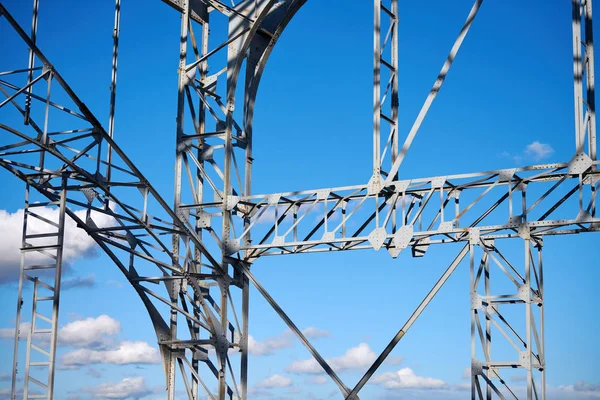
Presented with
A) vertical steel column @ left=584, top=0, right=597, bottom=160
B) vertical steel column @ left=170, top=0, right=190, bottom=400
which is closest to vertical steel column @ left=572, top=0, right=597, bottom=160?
vertical steel column @ left=584, top=0, right=597, bottom=160

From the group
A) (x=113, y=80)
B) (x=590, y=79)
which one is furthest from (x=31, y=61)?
(x=590, y=79)

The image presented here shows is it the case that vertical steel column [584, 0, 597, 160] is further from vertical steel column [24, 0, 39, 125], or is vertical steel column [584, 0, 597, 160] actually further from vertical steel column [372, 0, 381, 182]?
vertical steel column [24, 0, 39, 125]

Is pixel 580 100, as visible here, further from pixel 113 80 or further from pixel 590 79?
pixel 113 80

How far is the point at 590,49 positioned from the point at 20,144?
497 inches

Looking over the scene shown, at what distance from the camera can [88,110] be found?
878 inches

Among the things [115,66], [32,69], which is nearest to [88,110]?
[32,69]

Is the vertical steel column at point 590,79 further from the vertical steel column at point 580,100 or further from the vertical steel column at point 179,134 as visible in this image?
the vertical steel column at point 179,134

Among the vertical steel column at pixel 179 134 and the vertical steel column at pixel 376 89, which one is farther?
the vertical steel column at pixel 179 134

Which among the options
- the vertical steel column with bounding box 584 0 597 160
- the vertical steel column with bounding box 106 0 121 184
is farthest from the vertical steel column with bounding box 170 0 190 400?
the vertical steel column with bounding box 584 0 597 160

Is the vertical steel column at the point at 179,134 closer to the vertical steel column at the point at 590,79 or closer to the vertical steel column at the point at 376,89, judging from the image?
the vertical steel column at the point at 376,89

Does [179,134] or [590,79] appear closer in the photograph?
[590,79]

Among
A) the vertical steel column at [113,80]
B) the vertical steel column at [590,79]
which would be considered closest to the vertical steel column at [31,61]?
the vertical steel column at [113,80]

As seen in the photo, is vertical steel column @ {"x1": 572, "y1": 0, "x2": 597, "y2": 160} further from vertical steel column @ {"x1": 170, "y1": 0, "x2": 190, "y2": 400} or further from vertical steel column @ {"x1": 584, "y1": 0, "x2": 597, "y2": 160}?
vertical steel column @ {"x1": 170, "y1": 0, "x2": 190, "y2": 400}

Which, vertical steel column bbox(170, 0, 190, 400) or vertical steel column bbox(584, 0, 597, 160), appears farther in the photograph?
vertical steel column bbox(170, 0, 190, 400)
